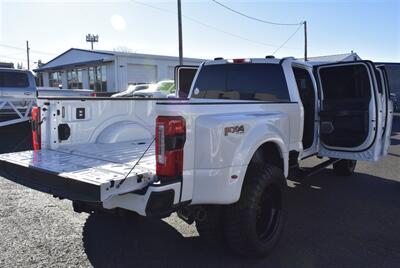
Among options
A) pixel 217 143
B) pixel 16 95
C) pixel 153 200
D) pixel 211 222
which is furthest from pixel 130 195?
pixel 16 95

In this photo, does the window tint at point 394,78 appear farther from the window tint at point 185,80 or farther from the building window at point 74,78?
the building window at point 74,78

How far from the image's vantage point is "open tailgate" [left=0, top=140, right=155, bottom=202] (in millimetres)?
2762

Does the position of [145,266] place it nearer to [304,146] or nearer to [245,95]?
[245,95]

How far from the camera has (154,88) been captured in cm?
1889

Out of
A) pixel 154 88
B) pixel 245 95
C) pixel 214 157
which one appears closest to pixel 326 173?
pixel 245 95

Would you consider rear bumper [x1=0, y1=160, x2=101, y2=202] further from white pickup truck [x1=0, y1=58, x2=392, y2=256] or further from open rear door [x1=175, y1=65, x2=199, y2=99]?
open rear door [x1=175, y1=65, x2=199, y2=99]

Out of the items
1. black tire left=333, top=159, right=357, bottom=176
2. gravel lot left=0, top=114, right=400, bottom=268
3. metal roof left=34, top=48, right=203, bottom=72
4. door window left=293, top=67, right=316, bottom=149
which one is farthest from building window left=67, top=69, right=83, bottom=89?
door window left=293, top=67, right=316, bottom=149

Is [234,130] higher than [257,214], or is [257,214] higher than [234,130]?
[234,130]

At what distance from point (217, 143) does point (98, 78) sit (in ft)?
103

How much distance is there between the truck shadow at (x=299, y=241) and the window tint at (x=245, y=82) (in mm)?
1628

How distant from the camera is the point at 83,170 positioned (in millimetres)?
3129

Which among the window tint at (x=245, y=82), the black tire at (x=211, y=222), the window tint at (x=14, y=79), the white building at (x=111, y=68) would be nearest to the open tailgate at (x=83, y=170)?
the black tire at (x=211, y=222)

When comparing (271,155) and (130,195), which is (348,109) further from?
Answer: (130,195)

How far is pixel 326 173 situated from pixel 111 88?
26.2 meters
